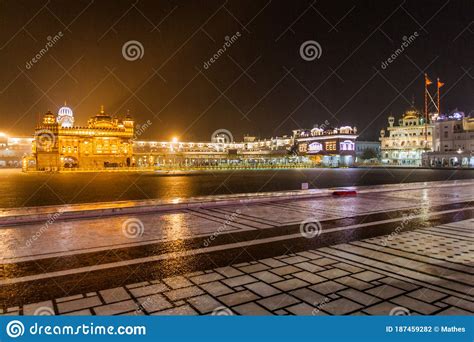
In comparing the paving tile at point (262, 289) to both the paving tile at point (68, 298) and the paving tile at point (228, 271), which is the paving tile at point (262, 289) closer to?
the paving tile at point (228, 271)

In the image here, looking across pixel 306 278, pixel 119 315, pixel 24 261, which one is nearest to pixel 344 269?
pixel 306 278

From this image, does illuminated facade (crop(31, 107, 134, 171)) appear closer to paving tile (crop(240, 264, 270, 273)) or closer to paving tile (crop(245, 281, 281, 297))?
paving tile (crop(240, 264, 270, 273))

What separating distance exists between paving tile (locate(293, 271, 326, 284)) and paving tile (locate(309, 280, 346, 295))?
0.13 meters

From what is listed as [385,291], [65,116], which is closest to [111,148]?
[65,116]

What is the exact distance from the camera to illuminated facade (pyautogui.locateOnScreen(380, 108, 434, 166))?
9775cm

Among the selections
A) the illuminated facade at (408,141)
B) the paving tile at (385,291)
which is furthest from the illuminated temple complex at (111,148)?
the paving tile at (385,291)

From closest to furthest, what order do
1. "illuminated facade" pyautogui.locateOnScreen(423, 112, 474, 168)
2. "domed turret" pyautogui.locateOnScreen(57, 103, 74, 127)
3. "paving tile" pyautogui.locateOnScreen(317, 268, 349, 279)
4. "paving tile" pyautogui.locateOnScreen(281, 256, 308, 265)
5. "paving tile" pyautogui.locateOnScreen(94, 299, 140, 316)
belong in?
"paving tile" pyautogui.locateOnScreen(94, 299, 140, 316)
"paving tile" pyautogui.locateOnScreen(317, 268, 349, 279)
"paving tile" pyautogui.locateOnScreen(281, 256, 308, 265)
"illuminated facade" pyautogui.locateOnScreen(423, 112, 474, 168)
"domed turret" pyautogui.locateOnScreen(57, 103, 74, 127)

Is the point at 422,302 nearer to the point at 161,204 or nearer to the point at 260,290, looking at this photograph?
the point at 260,290

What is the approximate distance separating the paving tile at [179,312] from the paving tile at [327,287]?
171 centimetres

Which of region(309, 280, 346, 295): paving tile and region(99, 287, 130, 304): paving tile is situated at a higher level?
region(99, 287, 130, 304): paving tile

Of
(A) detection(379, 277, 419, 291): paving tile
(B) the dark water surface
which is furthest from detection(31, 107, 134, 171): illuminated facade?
(A) detection(379, 277, 419, 291): paving tile

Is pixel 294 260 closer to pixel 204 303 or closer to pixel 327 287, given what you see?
pixel 327 287

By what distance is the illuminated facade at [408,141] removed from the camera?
321ft

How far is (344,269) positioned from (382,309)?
1595 mm
